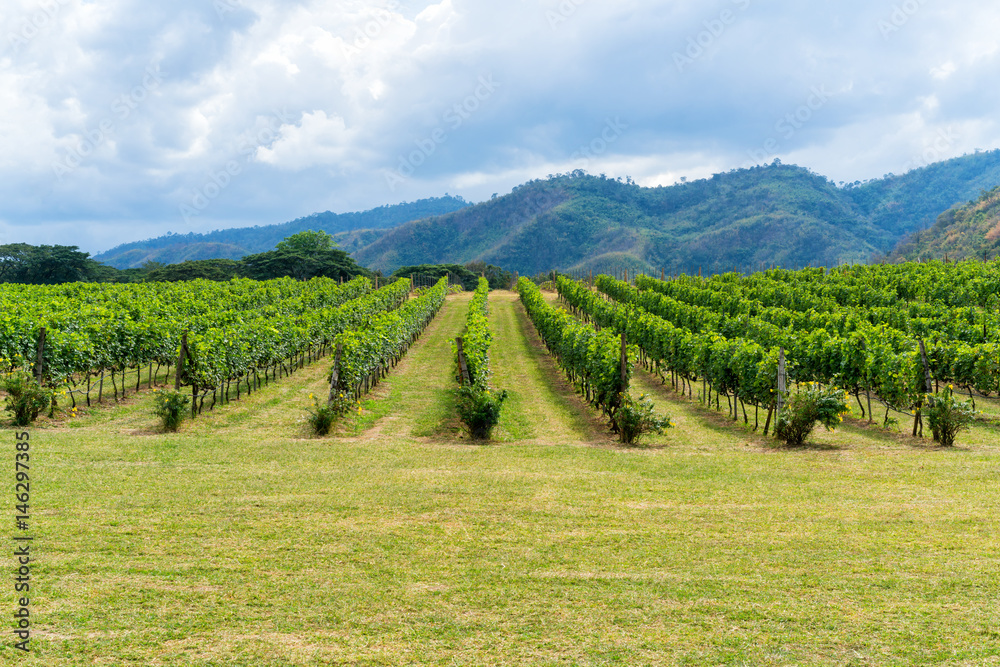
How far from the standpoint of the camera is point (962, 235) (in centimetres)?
9925

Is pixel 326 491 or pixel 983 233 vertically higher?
pixel 983 233

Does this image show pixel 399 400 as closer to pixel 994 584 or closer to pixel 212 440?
pixel 212 440

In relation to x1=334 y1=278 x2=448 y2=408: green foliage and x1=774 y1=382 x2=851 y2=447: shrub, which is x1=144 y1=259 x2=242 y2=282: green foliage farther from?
x1=774 y1=382 x2=851 y2=447: shrub

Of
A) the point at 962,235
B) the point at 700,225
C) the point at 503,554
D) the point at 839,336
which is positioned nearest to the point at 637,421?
the point at 503,554

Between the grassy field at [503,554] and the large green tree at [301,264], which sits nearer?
the grassy field at [503,554]

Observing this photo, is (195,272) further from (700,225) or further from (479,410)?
(700,225)

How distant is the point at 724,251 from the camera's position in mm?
147000

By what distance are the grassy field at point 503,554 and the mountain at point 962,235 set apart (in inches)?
3469

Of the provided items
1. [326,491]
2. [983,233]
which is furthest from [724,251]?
[326,491]

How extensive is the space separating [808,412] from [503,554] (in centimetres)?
870

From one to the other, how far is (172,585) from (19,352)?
14.2 m

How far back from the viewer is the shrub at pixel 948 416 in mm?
12898

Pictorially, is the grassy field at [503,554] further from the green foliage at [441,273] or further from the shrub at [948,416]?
the green foliage at [441,273]

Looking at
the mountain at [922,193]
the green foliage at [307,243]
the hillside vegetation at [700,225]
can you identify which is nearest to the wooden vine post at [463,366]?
the green foliage at [307,243]
